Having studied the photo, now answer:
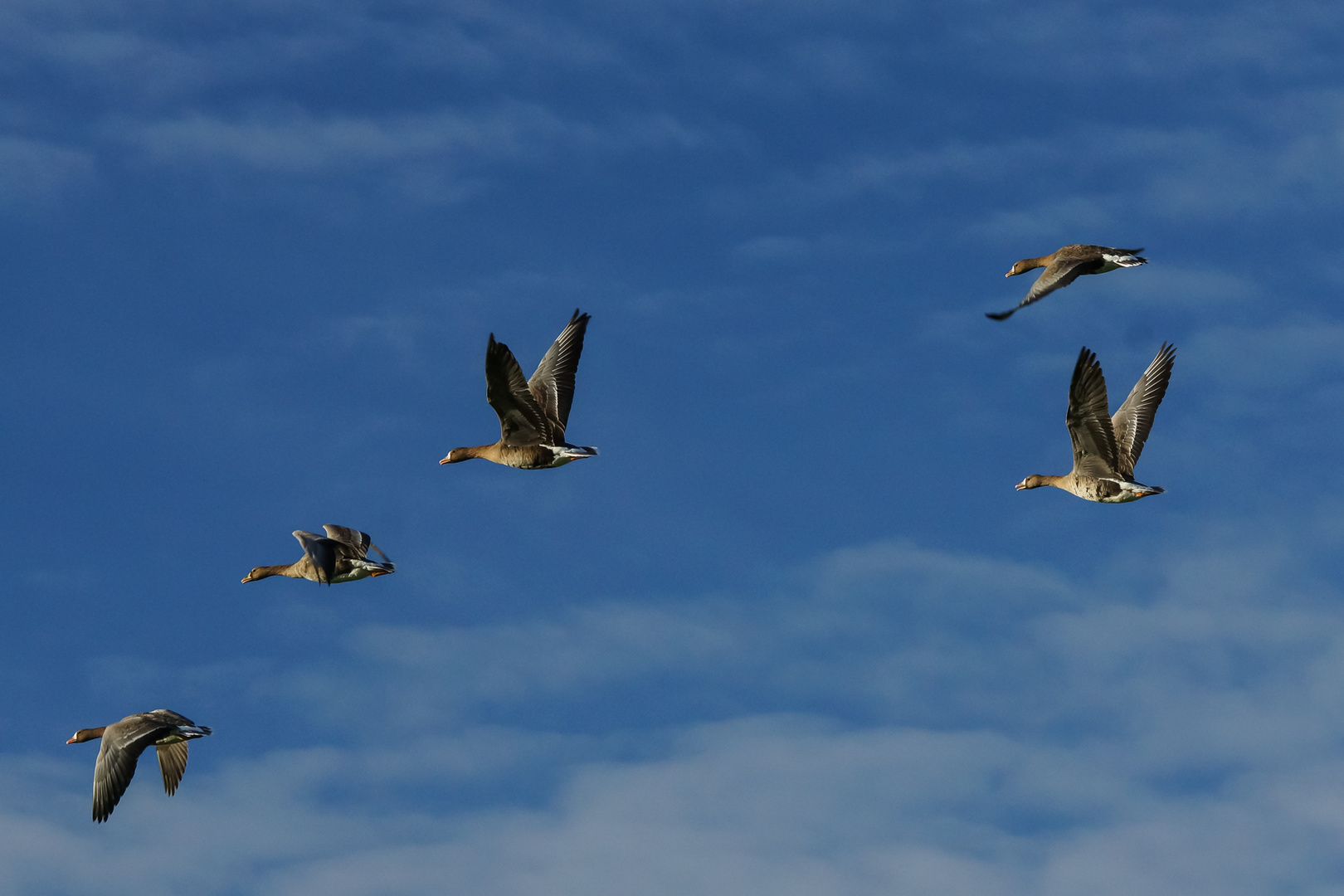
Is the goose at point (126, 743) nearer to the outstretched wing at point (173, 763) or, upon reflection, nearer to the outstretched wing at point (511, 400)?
the outstretched wing at point (173, 763)

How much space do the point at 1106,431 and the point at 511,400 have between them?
46.0ft

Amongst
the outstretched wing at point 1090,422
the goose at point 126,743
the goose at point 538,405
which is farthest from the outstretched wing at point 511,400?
the outstretched wing at point 1090,422

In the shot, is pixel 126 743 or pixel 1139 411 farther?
pixel 1139 411

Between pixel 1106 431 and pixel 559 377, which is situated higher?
pixel 559 377

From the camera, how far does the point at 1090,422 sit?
37125mm

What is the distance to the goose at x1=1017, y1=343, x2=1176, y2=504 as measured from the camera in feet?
119

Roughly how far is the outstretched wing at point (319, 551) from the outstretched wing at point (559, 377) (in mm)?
6461

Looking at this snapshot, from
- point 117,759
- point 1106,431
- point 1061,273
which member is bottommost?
point 117,759

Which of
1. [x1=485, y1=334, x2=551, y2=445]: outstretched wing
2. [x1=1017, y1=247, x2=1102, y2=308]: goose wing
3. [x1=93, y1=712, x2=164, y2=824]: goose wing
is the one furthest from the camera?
[x1=1017, y1=247, x2=1102, y2=308]: goose wing

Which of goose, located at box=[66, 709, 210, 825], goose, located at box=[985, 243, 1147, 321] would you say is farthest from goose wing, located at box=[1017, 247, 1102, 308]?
goose, located at box=[66, 709, 210, 825]

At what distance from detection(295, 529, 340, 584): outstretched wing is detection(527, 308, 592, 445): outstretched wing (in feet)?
21.2

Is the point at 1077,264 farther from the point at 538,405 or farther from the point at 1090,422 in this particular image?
the point at 538,405

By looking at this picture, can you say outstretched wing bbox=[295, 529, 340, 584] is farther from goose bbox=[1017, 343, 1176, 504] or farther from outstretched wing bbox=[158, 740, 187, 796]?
goose bbox=[1017, 343, 1176, 504]

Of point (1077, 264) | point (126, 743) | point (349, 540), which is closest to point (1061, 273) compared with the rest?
point (1077, 264)
